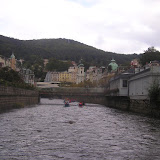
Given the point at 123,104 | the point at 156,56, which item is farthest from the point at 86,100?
the point at 123,104

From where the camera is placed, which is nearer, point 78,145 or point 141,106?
point 78,145

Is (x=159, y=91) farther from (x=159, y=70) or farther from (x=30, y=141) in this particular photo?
(x=30, y=141)

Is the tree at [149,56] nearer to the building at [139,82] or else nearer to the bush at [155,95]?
the building at [139,82]

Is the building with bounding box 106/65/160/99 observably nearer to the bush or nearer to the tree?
the bush

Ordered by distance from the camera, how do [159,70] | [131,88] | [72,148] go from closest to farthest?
[72,148] → [159,70] → [131,88]

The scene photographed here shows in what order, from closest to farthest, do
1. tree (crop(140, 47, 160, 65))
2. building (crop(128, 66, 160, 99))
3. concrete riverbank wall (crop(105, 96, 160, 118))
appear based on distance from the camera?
concrete riverbank wall (crop(105, 96, 160, 118)) → building (crop(128, 66, 160, 99)) → tree (crop(140, 47, 160, 65))

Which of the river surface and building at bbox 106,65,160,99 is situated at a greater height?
building at bbox 106,65,160,99

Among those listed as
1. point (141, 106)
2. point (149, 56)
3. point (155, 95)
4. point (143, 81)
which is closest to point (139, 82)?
point (143, 81)

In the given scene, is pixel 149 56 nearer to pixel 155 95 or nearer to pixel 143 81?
pixel 143 81

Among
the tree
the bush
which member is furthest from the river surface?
the tree

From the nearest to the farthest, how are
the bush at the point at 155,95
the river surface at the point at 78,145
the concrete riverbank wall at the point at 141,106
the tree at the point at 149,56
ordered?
1. the river surface at the point at 78,145
2. the bush at the point at 155,95
3. the concrete riverbank wall at the point at 141,106
4. the tree at the point at 149,56

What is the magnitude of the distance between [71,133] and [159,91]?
64.6 feet

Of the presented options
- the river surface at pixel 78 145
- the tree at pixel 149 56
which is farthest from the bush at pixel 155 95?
the tree at pixel 149 56

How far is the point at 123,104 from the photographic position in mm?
69375
